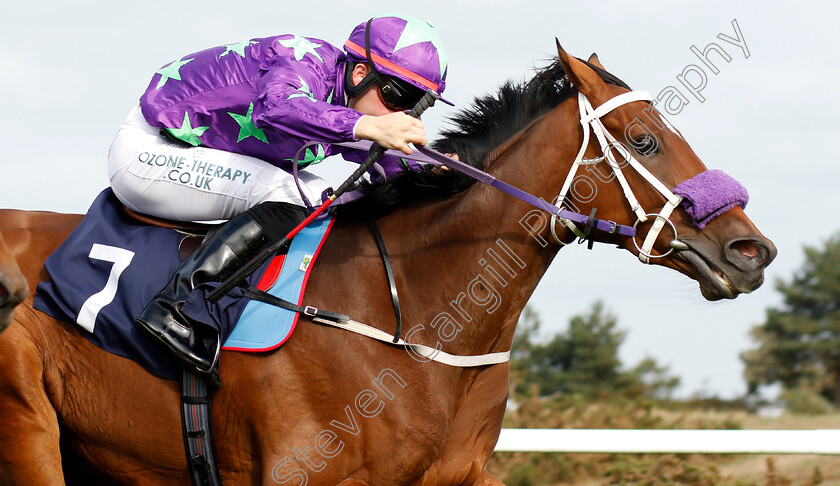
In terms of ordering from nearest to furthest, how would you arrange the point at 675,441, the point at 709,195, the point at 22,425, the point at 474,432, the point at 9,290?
the point at 9,290 < the point at 709,195 < the point at 22,425 < the point at 474,432 < the point at 675,441

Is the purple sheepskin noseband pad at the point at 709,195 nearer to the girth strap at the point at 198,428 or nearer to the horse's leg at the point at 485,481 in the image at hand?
the horse's leg at the point at 485,481

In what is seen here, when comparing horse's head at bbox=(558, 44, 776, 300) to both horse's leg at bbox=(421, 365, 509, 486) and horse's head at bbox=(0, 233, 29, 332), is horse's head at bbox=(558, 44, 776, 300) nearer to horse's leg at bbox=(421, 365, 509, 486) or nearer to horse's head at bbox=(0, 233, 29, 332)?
horse's leg at bbox=(421, 365, 509, 486)

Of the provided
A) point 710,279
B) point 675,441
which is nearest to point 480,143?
point 710,279

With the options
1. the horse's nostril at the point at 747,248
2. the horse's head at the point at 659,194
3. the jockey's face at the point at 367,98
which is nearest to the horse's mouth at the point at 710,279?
the horse's head at the point at 659,194

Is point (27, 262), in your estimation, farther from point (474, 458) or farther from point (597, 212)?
point (597, 212)

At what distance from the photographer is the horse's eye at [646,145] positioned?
136 inches

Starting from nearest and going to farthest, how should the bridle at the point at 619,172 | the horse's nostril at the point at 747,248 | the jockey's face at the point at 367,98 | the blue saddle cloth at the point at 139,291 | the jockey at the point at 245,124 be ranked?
the horse's nostril at the point at 747,248 → the bridle at the point at 619,172 → the blue saddle cloth at the point at 139,291 → the jockey at the point at 245,124 → the jockey's face at the point at 367,98

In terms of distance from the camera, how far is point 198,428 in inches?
137

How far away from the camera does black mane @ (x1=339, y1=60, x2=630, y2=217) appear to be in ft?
12.4

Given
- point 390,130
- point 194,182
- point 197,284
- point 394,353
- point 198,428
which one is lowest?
point 198,428

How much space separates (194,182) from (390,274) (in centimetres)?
92

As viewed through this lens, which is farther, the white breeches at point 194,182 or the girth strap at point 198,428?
the white breeches at point 194,182

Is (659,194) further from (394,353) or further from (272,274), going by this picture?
(272,274)

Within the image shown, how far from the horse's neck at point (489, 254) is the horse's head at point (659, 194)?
13cm
